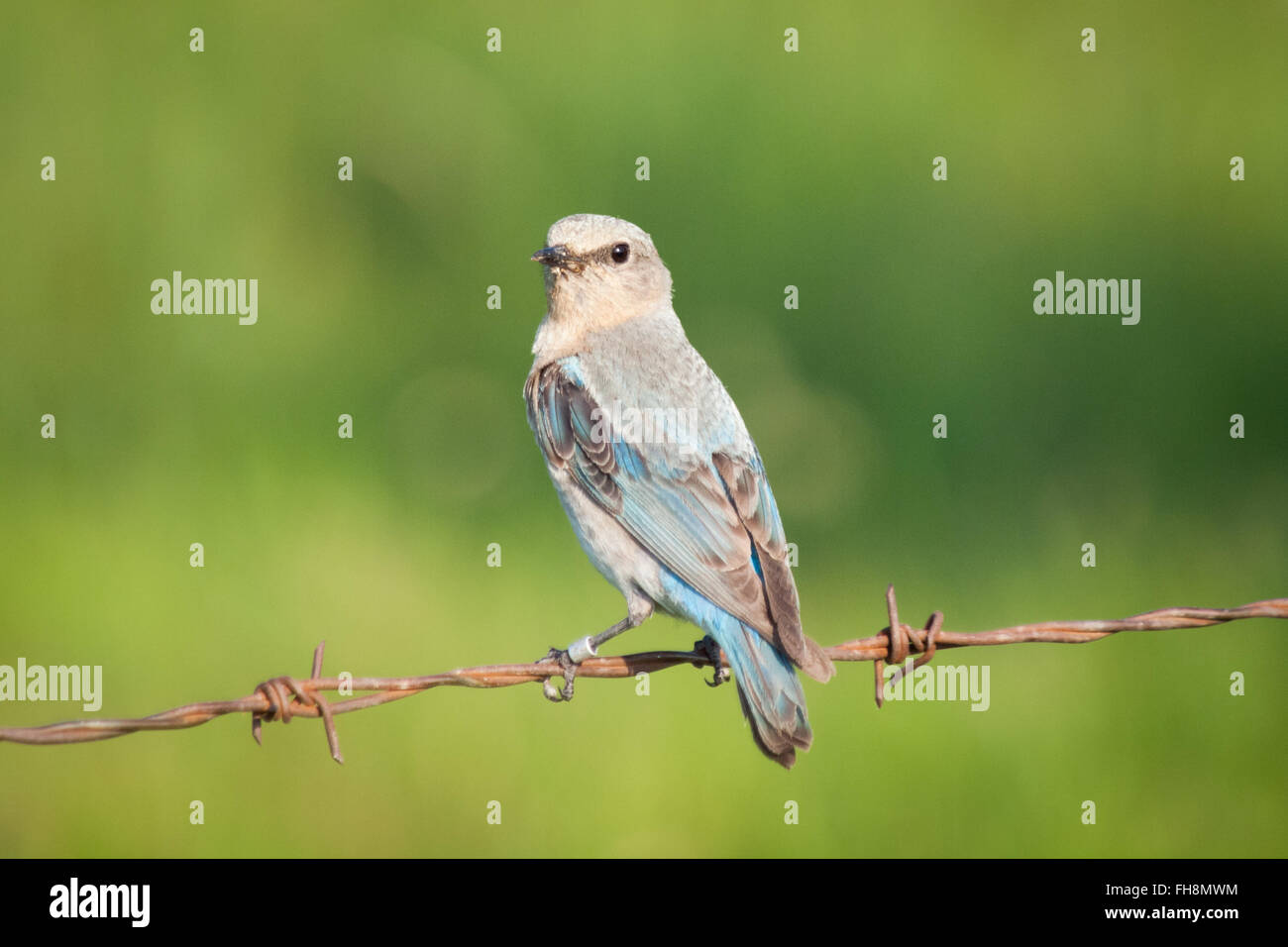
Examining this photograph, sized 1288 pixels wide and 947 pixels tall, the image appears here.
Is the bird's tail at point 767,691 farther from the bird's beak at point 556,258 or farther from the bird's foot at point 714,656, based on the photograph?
the bird's beak at point 556,258

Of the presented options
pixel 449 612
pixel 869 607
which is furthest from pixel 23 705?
pixel 869 607

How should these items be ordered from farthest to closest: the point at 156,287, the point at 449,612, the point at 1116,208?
1. the point at 1116,208
2. the point at 156,287
3. the point at 449,612

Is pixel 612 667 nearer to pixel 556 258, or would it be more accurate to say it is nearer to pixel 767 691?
pixel 767 691

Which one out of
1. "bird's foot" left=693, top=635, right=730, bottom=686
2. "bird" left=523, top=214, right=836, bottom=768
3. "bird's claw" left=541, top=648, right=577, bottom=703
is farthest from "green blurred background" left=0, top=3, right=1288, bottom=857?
"bird" left=523, top=214, right=836, bottom=768

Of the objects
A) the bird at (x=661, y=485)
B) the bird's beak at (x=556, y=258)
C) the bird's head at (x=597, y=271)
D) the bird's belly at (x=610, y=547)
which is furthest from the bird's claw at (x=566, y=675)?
A: the bird's beak at (x=556, y=258)

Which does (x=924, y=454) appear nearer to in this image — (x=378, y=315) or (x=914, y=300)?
(x=914, y=300)

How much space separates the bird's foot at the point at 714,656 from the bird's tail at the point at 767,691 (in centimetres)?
36

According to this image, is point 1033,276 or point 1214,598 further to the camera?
point 1033,276

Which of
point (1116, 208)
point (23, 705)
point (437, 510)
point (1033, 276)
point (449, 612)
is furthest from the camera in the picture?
point (1116, 208)

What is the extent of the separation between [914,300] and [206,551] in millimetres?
3851

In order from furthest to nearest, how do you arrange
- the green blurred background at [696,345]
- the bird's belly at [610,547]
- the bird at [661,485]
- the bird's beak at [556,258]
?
the green blurred background at [696,345]
the bird's beak at [556,258]
the bird's belly at [610,547]
the bird at [661,485]

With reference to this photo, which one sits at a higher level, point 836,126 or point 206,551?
point 836,126

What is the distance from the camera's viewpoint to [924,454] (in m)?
7.62

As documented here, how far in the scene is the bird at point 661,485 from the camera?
462cm
